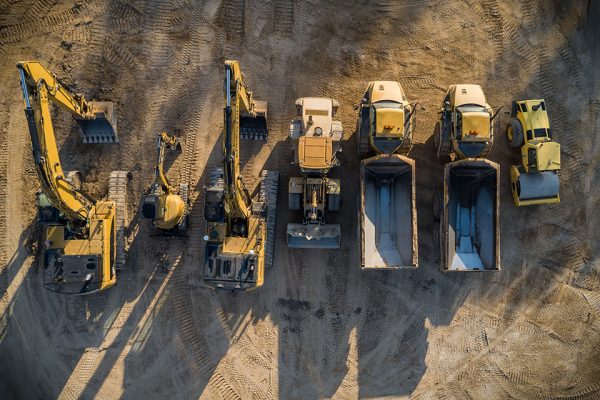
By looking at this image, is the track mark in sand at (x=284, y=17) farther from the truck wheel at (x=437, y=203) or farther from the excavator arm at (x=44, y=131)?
the truck wheel at (x=437, y=203)

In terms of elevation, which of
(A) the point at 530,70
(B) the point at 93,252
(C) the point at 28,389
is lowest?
(C) the point at 28,389

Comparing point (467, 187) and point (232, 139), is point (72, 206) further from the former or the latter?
point (467, 187)

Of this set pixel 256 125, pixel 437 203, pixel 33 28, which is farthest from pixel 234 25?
pixel 437 203

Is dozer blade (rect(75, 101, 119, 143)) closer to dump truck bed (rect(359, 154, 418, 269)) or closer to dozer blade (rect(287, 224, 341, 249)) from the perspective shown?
dozer blade (rect(287, 224, 341, 249))

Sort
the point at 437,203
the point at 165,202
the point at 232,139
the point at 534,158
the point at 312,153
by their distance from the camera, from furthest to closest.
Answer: the point at 437,203
the point at 534,158
the point at 165,202
the point at 312,153
the point at 232,139

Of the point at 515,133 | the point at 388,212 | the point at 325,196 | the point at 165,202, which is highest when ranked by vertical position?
the point at 515,133

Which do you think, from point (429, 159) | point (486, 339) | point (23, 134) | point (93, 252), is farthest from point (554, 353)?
point (23, 134)

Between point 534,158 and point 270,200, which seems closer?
point 534,158

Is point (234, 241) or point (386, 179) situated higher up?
point (386, 179)

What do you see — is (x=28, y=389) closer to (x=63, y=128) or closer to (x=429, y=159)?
(x=63, y=128)
